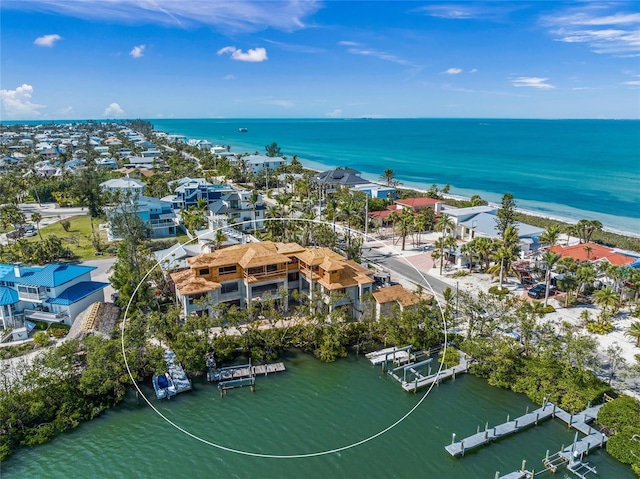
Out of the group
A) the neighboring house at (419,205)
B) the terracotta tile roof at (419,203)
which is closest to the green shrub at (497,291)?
the neighboring house at (419,205)

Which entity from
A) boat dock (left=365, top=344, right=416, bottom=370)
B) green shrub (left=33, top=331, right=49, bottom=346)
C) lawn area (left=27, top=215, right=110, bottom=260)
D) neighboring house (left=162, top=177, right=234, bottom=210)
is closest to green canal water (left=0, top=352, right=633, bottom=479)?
boat dock (left=365, top=344, right=416, bottom=370)

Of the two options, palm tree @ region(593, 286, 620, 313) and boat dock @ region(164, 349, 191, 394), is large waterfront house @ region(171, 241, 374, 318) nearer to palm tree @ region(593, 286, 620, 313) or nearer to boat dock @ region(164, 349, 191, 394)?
boat dock @ region(164, 349, 191, 394)

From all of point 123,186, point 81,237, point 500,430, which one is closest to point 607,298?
point 500,430

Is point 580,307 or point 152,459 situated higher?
point 580,307

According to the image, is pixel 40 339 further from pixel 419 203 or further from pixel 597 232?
pixel 597 232

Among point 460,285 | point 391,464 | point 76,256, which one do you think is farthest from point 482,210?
point 76,256

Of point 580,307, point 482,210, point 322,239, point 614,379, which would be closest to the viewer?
point 614,379

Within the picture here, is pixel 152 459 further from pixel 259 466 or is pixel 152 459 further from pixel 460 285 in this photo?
pixel 460 285
